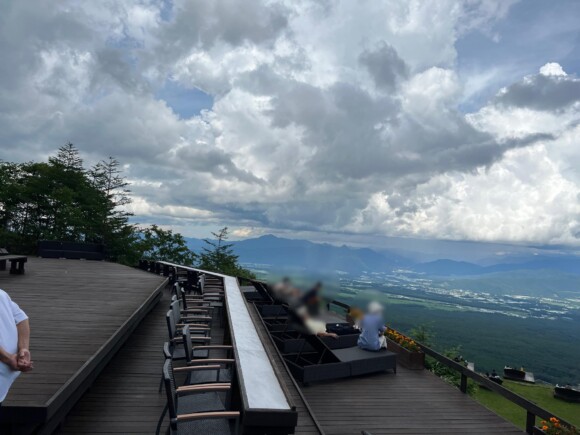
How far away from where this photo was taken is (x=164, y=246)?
31.2 m

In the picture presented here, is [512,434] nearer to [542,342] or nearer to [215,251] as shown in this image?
[215,251]

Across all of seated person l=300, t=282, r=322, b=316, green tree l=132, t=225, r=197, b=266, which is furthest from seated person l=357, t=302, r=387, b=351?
green tree l=132, t=225, r=197, b=266

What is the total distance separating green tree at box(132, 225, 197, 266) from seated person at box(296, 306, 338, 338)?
894 inches

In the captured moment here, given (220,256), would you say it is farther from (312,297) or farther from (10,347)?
(10,347)

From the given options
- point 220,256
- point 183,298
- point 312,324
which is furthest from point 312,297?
point 220,256

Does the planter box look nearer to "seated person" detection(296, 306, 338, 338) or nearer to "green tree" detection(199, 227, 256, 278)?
"seated person" detection(296, 306, 338, 338)

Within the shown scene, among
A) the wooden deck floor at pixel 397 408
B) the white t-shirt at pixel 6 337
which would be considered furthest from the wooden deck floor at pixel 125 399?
the wooden deck floor at pixel 397 408

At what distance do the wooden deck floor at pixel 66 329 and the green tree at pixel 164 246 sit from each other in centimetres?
1908

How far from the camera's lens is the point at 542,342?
3807 inches

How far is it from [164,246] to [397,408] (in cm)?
2612

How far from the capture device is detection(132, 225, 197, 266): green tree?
31.0 metres

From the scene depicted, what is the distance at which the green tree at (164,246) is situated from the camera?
1221 inches

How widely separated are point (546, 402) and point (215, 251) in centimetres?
2679

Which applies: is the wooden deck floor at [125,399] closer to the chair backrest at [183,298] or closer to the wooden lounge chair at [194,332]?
the wooden lounge chair at [194,332]
